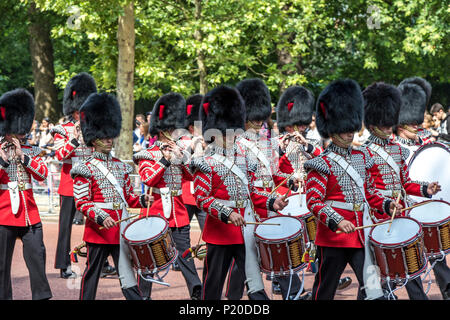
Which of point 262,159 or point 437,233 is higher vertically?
point 262,159

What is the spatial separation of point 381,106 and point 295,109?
6.65 ft

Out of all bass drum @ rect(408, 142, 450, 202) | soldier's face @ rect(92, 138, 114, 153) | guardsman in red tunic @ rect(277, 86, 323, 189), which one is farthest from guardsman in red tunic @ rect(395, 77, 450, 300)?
soldier's face @ rect(92, 138, 114, 153)

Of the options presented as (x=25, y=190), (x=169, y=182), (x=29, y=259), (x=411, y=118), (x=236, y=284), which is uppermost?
(x=411, y=118)

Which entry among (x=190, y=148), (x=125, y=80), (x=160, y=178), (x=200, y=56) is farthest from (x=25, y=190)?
(x=200, y=56)

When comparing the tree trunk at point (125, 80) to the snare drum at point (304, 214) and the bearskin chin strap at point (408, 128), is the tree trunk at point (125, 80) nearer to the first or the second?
the snare drum at point (304, 214)

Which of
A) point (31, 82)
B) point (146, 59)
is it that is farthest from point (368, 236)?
point (31, 82)

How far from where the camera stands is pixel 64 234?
8023mm

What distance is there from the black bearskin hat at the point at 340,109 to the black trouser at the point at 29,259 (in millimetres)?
2409

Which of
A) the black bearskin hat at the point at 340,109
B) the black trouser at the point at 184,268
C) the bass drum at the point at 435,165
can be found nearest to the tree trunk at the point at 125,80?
the black trouser at the point at 184,268

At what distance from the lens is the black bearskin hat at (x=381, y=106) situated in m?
6.34

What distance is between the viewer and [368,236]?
203 inches

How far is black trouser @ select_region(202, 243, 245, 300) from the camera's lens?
548cm

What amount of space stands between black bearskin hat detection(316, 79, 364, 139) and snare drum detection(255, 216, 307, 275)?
2.46ft

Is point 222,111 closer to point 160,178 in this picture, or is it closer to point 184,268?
point 160,178
